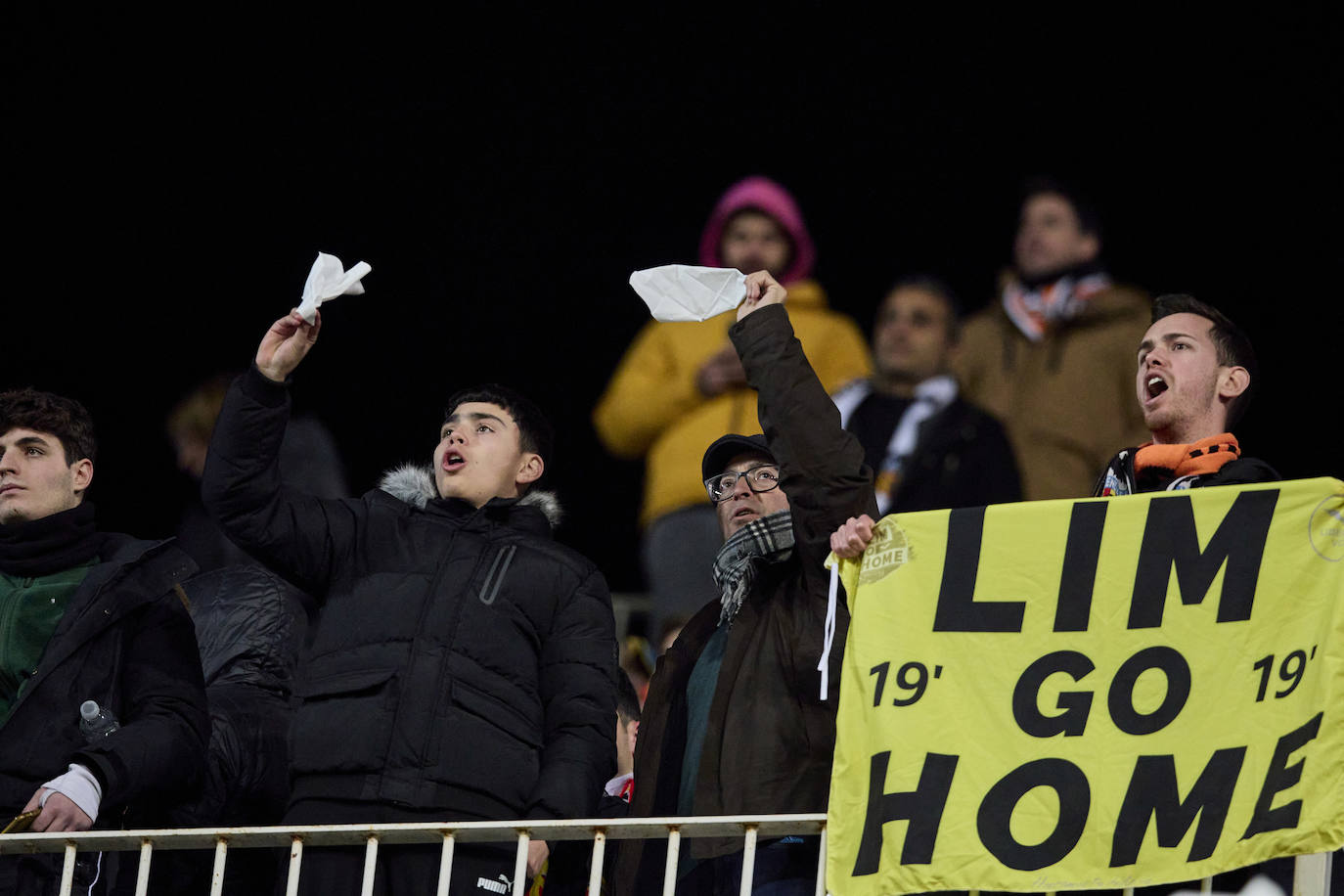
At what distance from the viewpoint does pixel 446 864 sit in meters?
3.79

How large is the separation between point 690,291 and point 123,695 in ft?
4.93

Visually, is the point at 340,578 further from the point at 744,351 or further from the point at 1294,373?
the point at 1294,373

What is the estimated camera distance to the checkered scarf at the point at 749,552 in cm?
416

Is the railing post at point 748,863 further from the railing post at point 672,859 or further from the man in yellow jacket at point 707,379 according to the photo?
the man in yellow jacket at point 707,379

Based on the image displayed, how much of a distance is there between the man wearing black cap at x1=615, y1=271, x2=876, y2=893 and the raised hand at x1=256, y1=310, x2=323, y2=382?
973 millimetres

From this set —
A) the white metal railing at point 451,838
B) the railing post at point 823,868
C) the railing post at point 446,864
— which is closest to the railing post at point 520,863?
the white metal railing at point 451,838

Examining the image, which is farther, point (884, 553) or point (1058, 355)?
point (1058, 355)

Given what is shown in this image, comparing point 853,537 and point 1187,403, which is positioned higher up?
point 1187,403

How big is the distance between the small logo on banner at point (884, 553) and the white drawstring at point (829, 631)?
52 mm

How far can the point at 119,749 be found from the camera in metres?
4.06

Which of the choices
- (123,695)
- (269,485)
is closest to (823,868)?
(269,485)

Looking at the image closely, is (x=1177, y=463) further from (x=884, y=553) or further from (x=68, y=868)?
→ (x=68, y=868)

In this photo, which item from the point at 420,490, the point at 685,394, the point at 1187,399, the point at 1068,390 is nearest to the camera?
the point at 1187,399

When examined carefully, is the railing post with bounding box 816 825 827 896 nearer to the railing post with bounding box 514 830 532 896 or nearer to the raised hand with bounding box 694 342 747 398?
the railing post with bounding box 514 830 532 896
